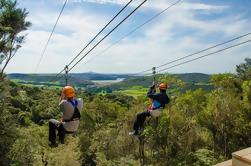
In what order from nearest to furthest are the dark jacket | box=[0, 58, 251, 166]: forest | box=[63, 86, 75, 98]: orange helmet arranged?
box=[63, 86, 75, 98]: orange helmet, the dark jacket, box=[0, 58, 251, 166]: forest

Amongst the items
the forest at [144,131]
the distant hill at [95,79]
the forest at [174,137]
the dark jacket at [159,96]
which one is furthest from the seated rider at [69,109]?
the forest at [174,137]

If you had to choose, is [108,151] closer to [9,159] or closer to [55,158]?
[55,158]

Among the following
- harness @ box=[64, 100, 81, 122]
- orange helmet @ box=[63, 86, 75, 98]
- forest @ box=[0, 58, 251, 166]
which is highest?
orange helmet @ box=[63, 86, 75, 98]

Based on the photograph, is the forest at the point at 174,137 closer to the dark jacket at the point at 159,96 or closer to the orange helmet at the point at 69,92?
the dark jacket at the point at 159,96

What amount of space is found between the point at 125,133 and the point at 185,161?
8.20 m

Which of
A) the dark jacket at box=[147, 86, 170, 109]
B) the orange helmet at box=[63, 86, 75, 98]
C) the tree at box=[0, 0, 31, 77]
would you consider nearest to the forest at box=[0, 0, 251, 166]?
the tree at box=[0, 0, 31, 77]

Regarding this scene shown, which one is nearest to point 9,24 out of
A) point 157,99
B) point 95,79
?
point 157,99

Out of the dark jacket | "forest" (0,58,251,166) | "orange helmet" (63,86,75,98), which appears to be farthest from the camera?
"forest" (0,58,251,166)

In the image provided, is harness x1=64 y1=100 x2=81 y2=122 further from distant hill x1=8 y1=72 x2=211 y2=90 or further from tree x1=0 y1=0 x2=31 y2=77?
tree x1=0 y1=0 x2=31 y2=77

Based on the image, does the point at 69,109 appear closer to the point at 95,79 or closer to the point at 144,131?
the point at 144,131

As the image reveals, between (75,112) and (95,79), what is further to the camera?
(95,79)

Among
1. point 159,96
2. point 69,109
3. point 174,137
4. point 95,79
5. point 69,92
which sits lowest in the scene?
point 174,137

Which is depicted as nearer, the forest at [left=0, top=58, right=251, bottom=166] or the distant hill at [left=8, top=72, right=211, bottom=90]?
the distant hill at [left=8, top=72, right=211, bottom=90]

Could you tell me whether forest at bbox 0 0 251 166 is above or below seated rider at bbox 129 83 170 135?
below
